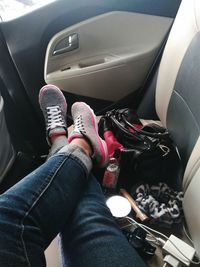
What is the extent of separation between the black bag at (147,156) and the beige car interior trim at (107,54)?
31 centimetres

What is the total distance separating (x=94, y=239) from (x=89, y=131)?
0.40 m

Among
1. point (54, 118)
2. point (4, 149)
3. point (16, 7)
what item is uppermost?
point (16, 7)

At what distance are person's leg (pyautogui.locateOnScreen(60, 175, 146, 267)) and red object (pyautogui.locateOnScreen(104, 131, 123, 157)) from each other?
194 mm

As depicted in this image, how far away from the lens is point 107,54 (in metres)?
1.14

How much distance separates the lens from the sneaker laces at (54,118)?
3.52 ft

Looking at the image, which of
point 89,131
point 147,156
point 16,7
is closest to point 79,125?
point 89,131

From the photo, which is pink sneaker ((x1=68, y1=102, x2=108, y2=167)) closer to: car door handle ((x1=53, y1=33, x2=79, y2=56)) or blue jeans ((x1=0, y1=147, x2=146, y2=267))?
blue jeans ((x1=0, y1=147, x2=146, y2=267))

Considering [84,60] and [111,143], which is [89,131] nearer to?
[111,143]

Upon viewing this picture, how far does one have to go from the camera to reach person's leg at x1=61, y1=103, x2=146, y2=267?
1.94ft

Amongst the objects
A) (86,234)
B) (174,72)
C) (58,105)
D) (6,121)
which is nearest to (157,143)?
(174,72)

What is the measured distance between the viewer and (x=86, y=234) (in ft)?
2.12

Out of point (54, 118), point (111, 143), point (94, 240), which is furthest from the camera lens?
point (54, 118)

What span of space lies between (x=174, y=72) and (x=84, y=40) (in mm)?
422

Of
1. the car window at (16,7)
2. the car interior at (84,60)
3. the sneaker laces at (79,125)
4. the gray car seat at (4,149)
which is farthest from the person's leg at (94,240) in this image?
the car window at (16,7)
